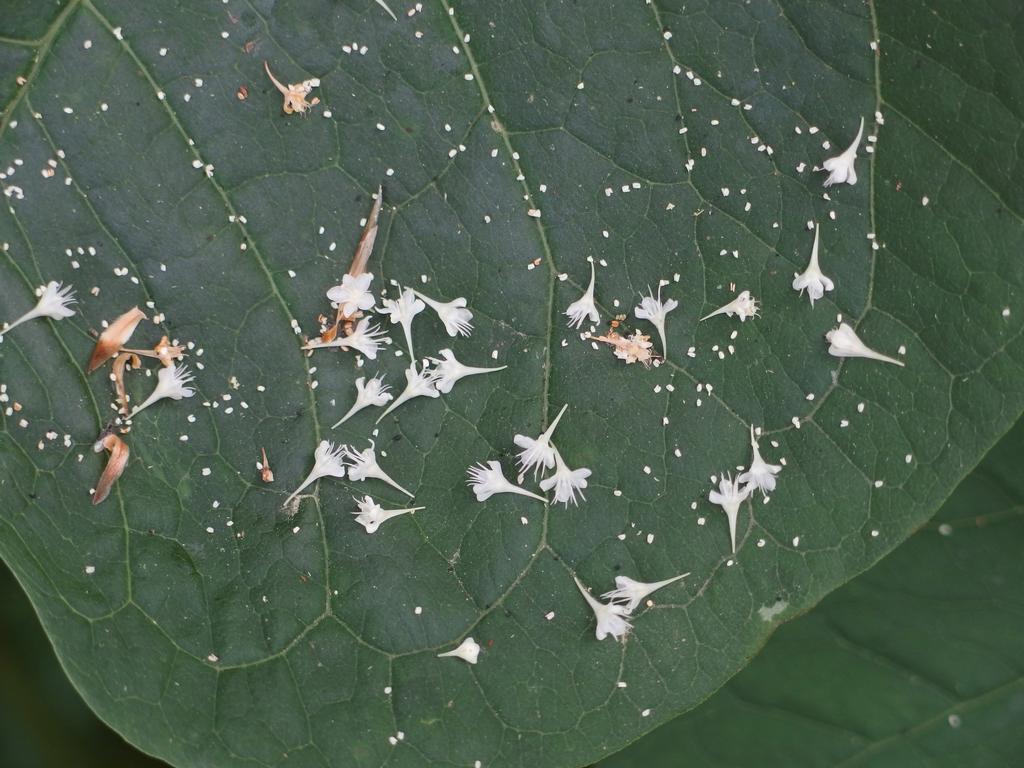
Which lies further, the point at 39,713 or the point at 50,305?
the point at 39,713

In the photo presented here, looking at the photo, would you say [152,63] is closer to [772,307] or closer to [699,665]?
[772,307]

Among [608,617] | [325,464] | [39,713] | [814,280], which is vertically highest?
[814,280]

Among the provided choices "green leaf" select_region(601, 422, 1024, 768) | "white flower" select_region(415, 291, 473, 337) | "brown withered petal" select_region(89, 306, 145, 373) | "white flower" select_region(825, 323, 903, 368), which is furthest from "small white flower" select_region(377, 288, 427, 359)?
"green leaf" select_region(601, 422, 1024, 768)

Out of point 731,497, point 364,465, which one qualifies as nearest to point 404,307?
point 364,465

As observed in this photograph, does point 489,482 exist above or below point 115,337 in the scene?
below

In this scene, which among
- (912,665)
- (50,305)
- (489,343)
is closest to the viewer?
(50,305)

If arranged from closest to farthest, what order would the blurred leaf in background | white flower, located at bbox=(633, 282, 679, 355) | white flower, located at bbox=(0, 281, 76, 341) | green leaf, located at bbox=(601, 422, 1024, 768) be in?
white flower, located at bbox=(0, 281, 76, 341) < white flower, located at bbox=(633, 282, 679, 355) < green leaf, located at bbox=(601, 422, 1024, 768) < the blurred leaf in background

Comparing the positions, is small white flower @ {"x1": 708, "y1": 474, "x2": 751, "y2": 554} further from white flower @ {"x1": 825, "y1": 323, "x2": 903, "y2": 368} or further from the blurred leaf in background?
the blurred leaf in background

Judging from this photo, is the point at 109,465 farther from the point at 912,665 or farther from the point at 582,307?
the point at 912,665
